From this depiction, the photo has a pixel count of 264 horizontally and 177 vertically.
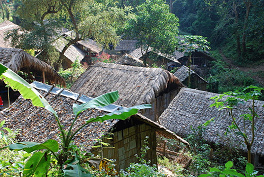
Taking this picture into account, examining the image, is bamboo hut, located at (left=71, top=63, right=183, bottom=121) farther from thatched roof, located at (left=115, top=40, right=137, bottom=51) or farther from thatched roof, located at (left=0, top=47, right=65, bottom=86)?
thatched roof, located at (left=115, top=40, right=137, bottom=51)

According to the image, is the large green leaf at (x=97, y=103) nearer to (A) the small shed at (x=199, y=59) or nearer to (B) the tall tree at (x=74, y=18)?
(B) the tall tree at (x=74, y=18)

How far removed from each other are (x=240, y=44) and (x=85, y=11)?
17.4 meters

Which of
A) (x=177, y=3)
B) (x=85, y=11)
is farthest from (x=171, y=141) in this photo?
(x=177, y=3)

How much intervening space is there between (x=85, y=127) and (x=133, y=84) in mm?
5115

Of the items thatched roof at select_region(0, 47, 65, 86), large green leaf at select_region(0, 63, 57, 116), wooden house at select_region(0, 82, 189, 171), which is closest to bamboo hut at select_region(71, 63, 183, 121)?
thatched roof at select_region(0, 47, 65, 86)

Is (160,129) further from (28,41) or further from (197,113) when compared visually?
(28,41)

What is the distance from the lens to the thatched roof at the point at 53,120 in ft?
16.3

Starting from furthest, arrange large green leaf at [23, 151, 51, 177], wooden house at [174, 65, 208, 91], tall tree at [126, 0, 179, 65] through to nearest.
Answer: tall tree at [126, 0, 179, 65] < wooden house at [174, 65, 208, 91] < large green leaf at [23, 151, 51, 177]

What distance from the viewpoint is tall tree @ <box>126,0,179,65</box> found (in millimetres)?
17625

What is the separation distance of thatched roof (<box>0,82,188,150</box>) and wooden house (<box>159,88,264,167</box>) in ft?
11.2

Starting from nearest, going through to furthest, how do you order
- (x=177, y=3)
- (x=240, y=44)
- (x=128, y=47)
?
(x=240, y=44)
(x=128, y=47)
(x=177, y=3)

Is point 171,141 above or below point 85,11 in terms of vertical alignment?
below

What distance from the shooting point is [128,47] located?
2762 centimetres

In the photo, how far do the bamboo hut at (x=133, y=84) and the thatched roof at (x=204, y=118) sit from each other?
93 centimetres
